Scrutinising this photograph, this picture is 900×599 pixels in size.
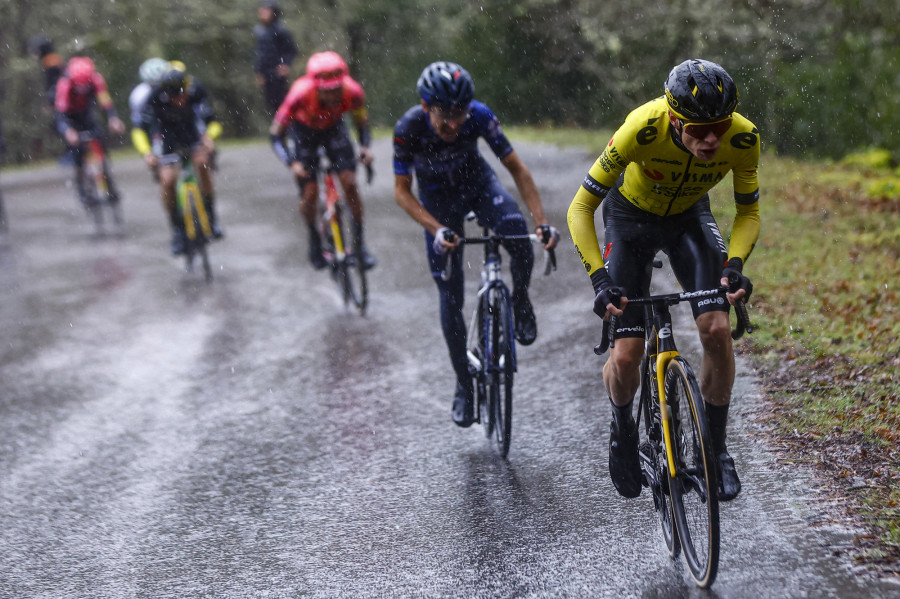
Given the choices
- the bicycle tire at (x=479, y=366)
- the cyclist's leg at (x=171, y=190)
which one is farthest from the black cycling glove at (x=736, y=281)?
the cyclist's leg at (x=171, y=190)

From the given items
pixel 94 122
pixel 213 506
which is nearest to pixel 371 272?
pixel 213 506

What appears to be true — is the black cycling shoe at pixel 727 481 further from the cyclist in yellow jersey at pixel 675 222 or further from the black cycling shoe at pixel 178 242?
the black cycling shoe at pixel 178 242

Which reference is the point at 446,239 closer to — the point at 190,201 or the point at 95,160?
the point at 190,201

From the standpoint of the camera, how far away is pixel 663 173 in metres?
4.32

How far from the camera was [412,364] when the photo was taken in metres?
7.78

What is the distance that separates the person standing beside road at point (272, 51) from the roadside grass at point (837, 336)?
7543 millimetres

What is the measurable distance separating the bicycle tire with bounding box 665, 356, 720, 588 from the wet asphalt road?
0.54 feet

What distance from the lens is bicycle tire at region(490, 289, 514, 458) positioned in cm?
561

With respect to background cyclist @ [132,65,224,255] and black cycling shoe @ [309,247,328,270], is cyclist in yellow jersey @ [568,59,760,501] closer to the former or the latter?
black cycling shoe @ [309,247,328,270]

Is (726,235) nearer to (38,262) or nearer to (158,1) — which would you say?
(38,262)

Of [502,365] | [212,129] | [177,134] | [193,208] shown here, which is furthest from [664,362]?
[177,134]

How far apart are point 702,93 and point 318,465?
133 inches

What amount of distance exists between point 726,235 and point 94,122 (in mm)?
9927

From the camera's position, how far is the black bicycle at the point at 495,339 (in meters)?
→ 5.61
